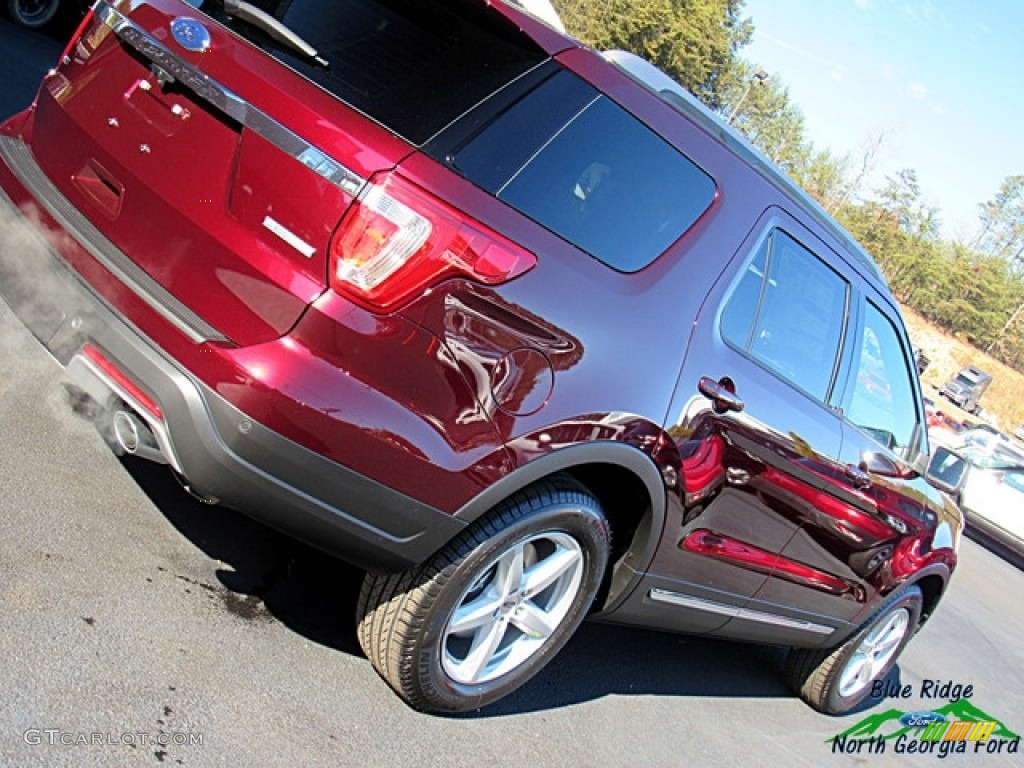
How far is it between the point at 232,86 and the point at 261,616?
5.58ft

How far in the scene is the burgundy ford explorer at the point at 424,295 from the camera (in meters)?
2.45

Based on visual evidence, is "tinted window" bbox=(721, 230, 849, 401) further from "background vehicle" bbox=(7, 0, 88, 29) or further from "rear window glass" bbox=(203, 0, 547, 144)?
"background vehicle" bbox=(7, 0, 88, 29)

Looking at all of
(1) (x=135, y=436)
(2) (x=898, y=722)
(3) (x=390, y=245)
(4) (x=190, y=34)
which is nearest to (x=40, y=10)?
(4) (x=190, y=34)

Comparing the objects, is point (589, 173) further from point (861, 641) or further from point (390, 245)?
point (861, 641)

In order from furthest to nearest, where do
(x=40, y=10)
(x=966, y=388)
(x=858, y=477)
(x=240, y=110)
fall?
1. (x=966, y=388)
2. (x=40, y=10)
3. (x=858, y=477)
4. (x=240, y=110)

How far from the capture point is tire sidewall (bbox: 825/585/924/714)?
4793 mm

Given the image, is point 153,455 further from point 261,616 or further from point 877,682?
point 877,682

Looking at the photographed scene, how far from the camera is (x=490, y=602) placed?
3055 millimetres

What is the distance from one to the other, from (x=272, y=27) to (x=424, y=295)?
90 cm

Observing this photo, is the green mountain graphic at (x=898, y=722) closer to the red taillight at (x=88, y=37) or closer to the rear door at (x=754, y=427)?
the rear door at (x=754, y=427)

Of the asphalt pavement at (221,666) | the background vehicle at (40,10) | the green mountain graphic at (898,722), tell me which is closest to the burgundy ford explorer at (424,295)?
the asphalt pavement at (221,666)

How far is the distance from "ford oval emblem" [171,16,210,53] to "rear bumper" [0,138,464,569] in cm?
71

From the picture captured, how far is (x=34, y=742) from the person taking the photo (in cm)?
228

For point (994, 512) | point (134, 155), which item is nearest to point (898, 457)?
point (134, 155)
